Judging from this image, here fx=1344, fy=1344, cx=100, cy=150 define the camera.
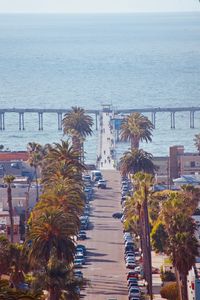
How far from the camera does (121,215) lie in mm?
71250

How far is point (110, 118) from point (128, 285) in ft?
251

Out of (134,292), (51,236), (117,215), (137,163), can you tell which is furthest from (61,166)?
(51,236)

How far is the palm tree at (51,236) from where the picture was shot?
45812mm

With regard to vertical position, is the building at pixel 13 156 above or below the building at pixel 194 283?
above

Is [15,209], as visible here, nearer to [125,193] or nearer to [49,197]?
[125,193]

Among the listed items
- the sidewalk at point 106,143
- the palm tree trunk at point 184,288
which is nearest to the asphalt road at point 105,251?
the palm tree trunk at point 184,288

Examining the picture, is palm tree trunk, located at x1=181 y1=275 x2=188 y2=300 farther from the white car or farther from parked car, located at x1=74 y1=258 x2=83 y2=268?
parked car, located at x1=74 y1=258 x2=83 y2=268

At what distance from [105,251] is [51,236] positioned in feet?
49.2

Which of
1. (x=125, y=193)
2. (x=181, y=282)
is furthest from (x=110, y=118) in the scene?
(x=181, y=282)

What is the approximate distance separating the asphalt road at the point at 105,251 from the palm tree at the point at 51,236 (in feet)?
13.0

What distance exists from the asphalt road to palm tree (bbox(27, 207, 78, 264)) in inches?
156

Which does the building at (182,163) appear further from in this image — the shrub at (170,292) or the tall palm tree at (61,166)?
the shrub at (170,292)

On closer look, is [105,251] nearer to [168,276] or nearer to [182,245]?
[168,276]

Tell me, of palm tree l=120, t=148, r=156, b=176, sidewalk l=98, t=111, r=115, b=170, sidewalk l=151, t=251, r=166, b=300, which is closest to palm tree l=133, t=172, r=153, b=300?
sidewalk l=151, t=251, r=166, b=300
